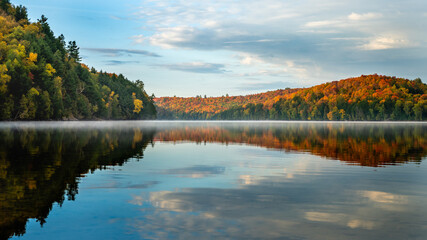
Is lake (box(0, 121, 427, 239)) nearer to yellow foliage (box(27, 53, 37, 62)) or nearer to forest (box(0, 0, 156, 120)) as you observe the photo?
forest (box(0, 0, 156, 120))

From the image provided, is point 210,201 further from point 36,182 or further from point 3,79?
point 3,79

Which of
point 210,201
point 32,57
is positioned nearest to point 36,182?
point 210,201

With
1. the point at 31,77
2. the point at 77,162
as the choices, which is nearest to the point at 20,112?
the point at 31,77

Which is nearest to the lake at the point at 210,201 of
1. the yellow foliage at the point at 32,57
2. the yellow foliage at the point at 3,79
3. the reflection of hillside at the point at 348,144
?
the reflection of hillside at the point at 348,144

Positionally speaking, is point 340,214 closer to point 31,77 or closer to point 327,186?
point 327,186

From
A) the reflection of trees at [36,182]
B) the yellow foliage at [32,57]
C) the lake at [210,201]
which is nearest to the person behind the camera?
the lake at [210,201]

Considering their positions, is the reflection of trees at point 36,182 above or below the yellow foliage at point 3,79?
below

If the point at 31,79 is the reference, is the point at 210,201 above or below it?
below

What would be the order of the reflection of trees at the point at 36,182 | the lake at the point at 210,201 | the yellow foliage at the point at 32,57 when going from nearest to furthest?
the lake at the point at 210,201, the reflection of trees at the point at 36,182, the yellow foliage at the point at 32,57

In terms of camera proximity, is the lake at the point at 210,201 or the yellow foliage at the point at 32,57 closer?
the lake at the point at 210,201

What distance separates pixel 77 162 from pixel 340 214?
1711 centimetres

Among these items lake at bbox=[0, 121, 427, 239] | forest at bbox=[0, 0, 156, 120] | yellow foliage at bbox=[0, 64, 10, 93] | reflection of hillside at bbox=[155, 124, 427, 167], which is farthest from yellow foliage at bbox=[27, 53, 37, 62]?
lake at bbox=[0, 121, 427, 239]

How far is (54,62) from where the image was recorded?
147750mm

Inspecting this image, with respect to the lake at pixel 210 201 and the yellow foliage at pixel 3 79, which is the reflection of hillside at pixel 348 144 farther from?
the yellow foliage at pixel 3 79
